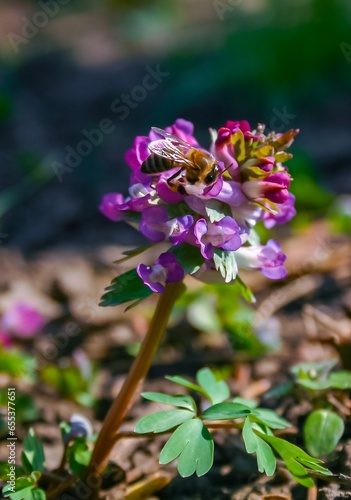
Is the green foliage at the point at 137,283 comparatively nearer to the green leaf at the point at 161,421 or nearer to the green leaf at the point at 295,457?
the green leaf at the point at 161,421

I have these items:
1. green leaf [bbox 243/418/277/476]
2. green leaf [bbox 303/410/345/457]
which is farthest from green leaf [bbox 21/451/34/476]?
green leaf [bbox 303/410/345/457]

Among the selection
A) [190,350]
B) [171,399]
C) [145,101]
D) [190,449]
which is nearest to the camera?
[190,449]

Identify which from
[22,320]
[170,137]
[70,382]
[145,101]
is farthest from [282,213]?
[145,101]

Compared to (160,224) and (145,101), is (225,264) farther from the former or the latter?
(145,101)

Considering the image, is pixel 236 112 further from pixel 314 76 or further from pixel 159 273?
pixel 159 273

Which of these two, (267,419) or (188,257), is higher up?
(188,257)

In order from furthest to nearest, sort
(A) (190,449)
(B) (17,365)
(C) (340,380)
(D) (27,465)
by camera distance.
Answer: (B) (17,365) → (C) (340,380) → (D) (27,465) → (A) (190,449)

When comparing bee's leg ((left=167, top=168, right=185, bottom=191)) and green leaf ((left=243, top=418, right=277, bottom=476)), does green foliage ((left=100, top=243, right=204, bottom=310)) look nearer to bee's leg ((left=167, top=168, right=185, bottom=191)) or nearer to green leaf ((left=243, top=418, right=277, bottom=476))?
bee's leg ((left=167, top=168, right=185, bottom=191))
